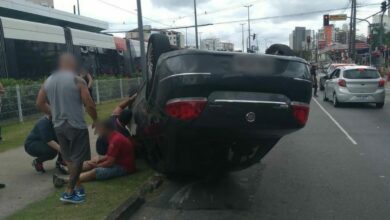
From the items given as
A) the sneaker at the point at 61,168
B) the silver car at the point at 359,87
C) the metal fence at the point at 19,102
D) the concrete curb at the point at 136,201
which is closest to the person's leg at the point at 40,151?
the sneaker at the point at 61,168

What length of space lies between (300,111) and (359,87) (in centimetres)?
1369

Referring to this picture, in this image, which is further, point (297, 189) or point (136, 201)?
point (297, 189)

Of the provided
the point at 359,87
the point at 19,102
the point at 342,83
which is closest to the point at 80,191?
the point at 19,102

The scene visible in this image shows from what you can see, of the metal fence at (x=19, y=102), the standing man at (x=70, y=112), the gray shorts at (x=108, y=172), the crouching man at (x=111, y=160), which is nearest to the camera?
the standing man at (x=70, y=112)

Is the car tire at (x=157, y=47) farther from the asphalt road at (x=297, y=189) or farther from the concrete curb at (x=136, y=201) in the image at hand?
the asphalt road at (x=297, y=189)

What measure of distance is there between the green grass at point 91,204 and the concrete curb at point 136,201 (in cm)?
10

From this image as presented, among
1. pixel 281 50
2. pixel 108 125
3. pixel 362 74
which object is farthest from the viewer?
pixel 362 74

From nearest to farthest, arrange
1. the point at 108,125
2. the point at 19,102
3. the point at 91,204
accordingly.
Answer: the point at 91,204
the point at 108,125
the point at 19,102

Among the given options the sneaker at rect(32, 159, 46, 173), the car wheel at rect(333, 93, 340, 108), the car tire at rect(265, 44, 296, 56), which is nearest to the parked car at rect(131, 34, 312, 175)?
the car tire at rect(265, 44, 296, 56)

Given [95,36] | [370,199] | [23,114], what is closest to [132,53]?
[95,36]

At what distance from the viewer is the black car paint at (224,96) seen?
551 cm

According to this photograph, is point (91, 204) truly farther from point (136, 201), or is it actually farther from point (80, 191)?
point (136, 201)

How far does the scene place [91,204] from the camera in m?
6.28

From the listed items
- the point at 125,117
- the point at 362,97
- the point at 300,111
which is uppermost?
the point at 300,111
